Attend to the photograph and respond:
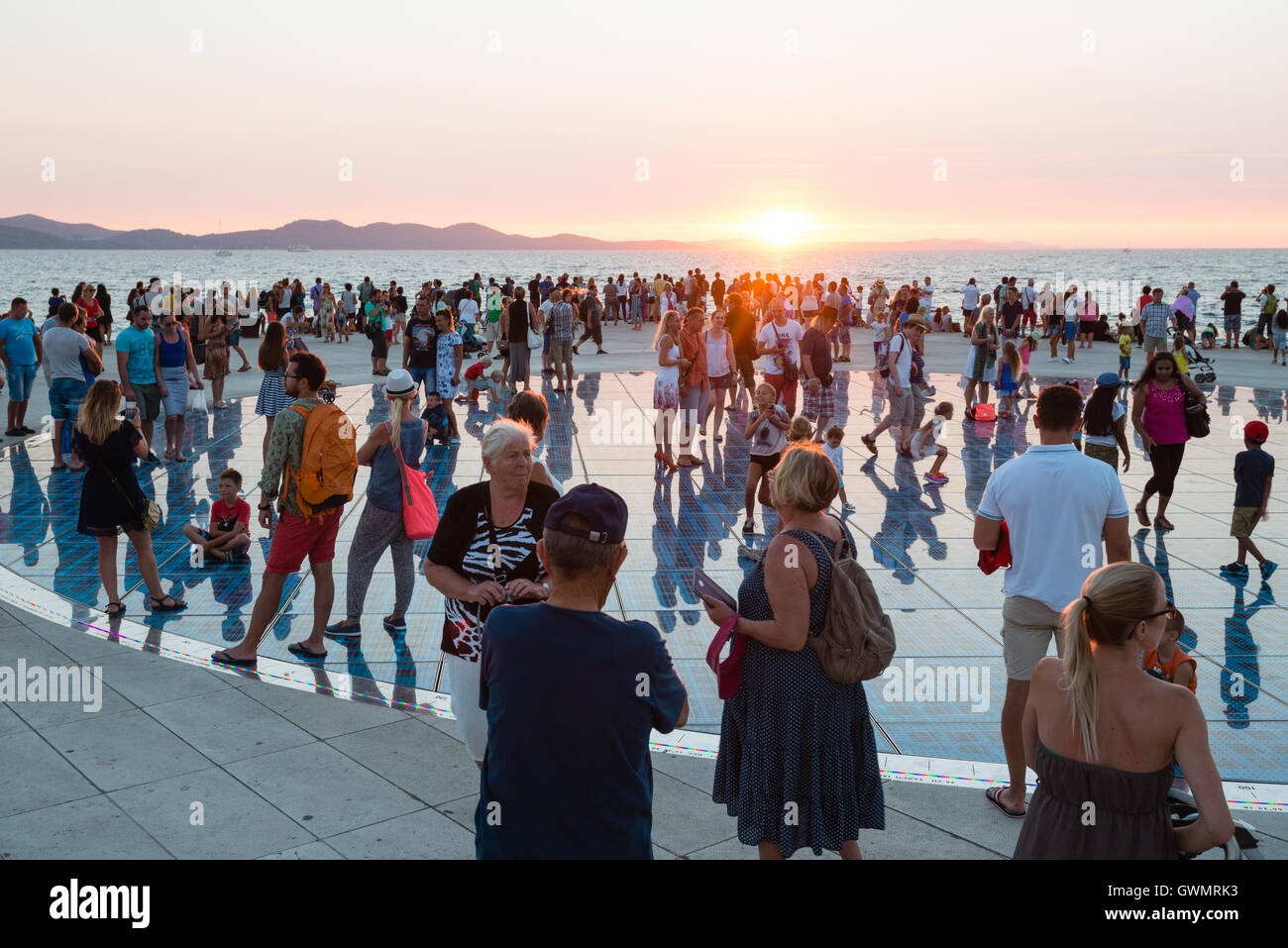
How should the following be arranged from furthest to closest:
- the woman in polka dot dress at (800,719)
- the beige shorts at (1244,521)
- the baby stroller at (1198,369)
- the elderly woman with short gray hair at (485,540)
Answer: the baby stroller at (1198,369) < the beige shorts at (1244,521) < the elderly woman with short gray hair at (485,540) < the woman in polka dot dress at (800,719)

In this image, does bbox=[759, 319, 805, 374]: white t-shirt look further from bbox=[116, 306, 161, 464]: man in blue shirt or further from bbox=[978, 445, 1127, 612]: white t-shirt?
bbox=[978, 445, 1127, 612]: white t-shirt

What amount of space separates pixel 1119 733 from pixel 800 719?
1181 mm

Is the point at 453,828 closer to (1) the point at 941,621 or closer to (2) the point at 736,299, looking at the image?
(1) the point at 941,621

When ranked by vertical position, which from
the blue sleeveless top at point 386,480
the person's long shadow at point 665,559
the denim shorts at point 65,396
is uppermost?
the denim shorts at point 65,396

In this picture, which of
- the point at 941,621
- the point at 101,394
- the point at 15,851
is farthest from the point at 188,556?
the point at 941,621

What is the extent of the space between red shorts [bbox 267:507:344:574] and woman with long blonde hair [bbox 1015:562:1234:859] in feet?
15.5

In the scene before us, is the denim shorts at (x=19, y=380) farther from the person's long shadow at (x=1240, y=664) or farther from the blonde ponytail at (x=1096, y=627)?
the blonde ponytail at (x=1096, y=627)

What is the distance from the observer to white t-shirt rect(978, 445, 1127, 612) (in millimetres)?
4559

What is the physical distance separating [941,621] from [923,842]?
10.3 ft

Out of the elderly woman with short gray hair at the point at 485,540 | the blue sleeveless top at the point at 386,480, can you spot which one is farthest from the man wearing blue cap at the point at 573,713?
the blue sleeveless top at the point at 386,480

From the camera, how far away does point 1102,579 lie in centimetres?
288

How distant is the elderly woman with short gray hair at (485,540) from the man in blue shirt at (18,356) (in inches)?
439

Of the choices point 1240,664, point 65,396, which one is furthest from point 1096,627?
point 65,396

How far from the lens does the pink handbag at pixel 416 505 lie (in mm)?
6695
